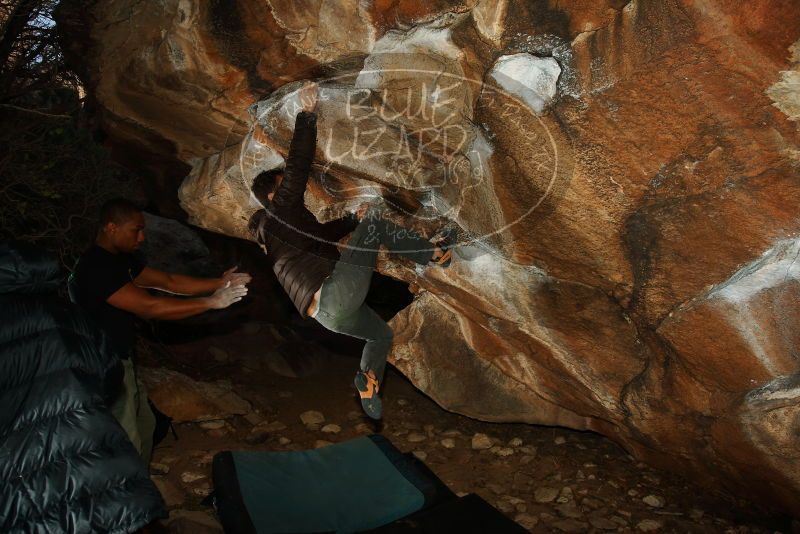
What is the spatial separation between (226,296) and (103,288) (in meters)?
0.56

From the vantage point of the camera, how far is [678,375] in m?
3.21

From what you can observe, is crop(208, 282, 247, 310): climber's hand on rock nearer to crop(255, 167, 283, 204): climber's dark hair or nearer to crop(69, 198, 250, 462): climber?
crop(69, 198, 250, 462): climber

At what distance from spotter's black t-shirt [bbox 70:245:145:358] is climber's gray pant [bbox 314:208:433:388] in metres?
0.95

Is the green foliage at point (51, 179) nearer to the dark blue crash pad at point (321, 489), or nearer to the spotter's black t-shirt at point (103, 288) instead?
the spotter's black t-shirt at point (103, 288)

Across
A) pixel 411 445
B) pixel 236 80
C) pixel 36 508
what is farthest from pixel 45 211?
pixel 36 508

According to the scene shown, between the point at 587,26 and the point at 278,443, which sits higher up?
the point at 587,26

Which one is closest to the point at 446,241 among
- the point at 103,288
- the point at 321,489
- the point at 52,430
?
the point at 321,489

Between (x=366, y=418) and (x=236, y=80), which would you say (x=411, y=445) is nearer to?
(x=366, y=418)

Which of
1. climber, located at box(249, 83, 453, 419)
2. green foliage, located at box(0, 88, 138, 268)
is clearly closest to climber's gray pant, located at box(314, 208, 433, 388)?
climber, located at box(249, 83, 453, 419)

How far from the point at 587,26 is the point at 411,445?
347 cm

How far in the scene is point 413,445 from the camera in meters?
4.76

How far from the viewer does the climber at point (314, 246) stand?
301 cm

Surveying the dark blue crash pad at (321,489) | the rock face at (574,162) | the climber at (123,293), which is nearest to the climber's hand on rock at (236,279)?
the climber at (123,293)

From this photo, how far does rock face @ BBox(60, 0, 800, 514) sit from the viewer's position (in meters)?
2.25
